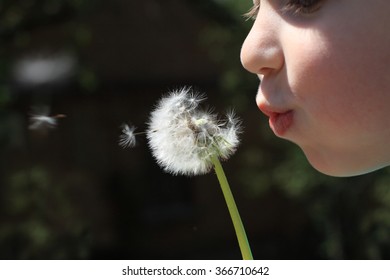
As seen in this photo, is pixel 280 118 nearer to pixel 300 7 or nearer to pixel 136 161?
pixel 300 7

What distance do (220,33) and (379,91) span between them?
5.57 ft

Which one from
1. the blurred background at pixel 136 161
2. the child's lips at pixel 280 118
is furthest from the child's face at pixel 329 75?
the blurred background at pixel 136 161

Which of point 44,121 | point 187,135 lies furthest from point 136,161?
point 187,135

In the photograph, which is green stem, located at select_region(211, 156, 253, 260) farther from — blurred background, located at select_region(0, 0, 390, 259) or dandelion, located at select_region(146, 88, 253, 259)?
Answer: blurred background, located at select_region(0, 0, 390, 259)

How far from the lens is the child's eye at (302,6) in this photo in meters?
0.40

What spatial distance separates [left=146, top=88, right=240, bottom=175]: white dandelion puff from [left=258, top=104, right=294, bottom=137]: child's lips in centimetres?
3

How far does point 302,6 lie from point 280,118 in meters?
0.07

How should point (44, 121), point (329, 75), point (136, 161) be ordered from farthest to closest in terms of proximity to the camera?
point (136, 161), point (44, 121), point (329, 75)

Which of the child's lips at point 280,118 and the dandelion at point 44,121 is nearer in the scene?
the child's lips at point 280,118

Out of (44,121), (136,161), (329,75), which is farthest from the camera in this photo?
(136,161)

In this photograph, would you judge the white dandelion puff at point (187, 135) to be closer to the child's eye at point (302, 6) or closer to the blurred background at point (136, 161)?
the child's eye at point (302, 6)

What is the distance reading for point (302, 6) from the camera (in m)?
0.40

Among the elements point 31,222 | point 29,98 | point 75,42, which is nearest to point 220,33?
point 75,42

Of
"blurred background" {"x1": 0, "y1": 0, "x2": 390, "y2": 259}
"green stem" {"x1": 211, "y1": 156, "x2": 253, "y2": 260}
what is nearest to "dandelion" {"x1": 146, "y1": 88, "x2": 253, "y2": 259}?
"green stem" {"x1": 211, "y1": 156, "x2": 253, "y2": 260}
